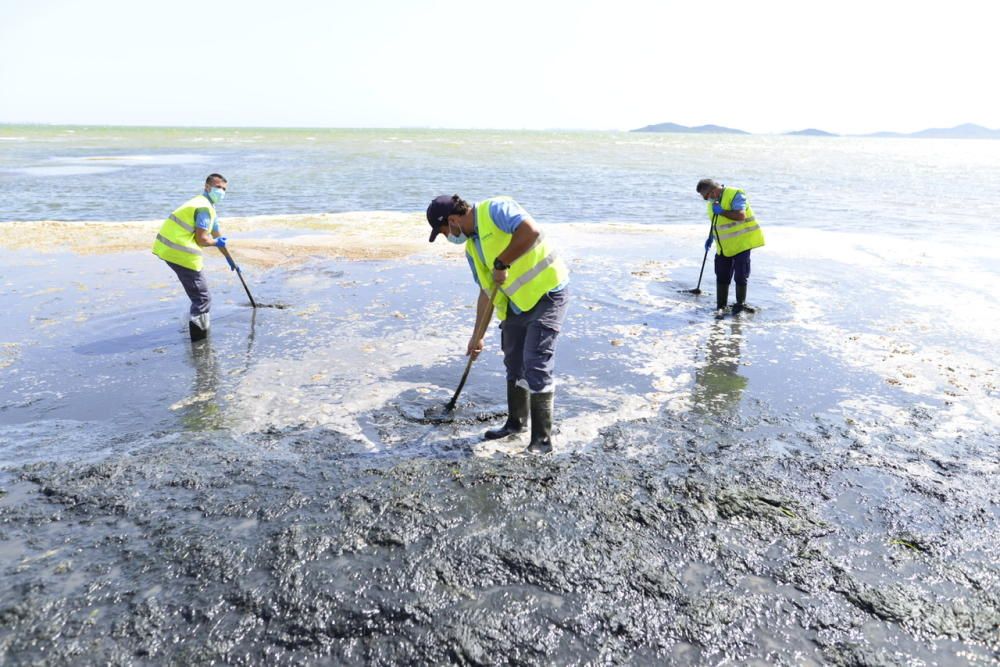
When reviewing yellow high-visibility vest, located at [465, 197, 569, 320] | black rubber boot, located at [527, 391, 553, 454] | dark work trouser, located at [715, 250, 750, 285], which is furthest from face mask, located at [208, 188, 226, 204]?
dark work trouser, located at [715, 250, 750, 285]

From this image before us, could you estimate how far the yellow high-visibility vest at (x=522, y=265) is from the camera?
4.02m

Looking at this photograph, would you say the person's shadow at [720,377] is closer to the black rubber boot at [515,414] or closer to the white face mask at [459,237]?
the black rubber boot at [515,414]

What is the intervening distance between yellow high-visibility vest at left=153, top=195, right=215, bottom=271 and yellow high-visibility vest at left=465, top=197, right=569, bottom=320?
384cm

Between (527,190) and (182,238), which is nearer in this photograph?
(182,238)

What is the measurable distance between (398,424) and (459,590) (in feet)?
6.49

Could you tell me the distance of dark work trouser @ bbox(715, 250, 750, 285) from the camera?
7.80 metres

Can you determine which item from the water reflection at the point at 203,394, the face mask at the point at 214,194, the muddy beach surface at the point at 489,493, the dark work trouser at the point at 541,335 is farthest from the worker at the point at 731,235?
the water reflection at the point at 203,394

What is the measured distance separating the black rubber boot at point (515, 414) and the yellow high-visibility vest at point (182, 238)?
3.93m

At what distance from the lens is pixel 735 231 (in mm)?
7727

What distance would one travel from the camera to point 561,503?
3592 millimetres

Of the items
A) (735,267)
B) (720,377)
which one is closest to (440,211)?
(720,377)

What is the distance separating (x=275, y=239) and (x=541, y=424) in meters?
10.0

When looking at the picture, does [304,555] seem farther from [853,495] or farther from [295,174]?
[295,174]

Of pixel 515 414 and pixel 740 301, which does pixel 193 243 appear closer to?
pixel 515 414
